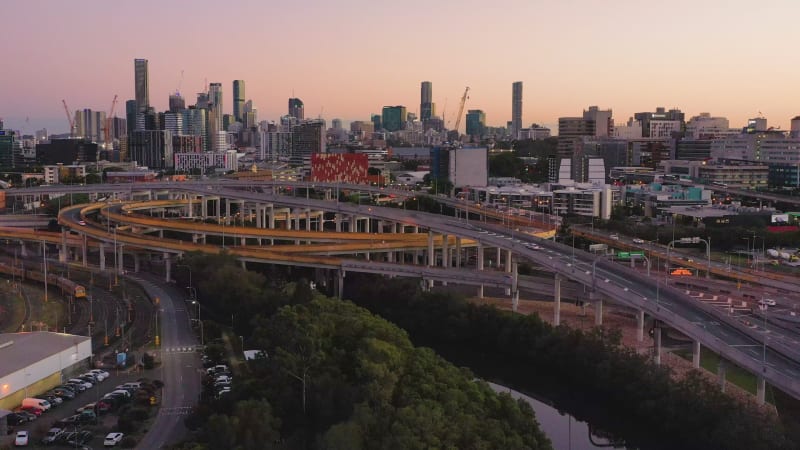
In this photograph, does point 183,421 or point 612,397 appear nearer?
point 183,421

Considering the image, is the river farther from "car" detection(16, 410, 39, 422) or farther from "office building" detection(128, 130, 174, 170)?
"office building" detection(128, 130, 174, 170)

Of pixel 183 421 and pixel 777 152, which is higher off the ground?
pixel 777 152

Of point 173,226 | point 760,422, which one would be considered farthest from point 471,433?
point 173,226

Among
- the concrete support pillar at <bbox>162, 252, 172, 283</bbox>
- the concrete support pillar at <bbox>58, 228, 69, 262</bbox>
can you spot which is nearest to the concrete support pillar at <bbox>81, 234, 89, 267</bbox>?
the concrete support pillar at <bbox>58, 228, 69, 262</bbox>

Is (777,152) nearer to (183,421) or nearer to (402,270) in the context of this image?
(402,270)

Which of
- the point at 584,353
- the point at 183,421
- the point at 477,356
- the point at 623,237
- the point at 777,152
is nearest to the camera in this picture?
the point at 183,421

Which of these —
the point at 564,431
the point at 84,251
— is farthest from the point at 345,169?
the point at 564,431

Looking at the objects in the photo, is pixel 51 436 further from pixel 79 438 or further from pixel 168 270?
pixel 168 270
